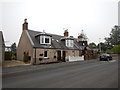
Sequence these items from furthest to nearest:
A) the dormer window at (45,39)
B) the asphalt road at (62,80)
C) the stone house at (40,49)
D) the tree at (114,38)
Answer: the tree at (114,38), the dormer window at (45,39), the stone house at (40,49), the asphalt road at (62,80)

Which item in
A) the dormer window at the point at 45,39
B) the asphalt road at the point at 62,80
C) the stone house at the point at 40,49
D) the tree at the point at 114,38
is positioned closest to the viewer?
the asphalt road at the point at 62,80

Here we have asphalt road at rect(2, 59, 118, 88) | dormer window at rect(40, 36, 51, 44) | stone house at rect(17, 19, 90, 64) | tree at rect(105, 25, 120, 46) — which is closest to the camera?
asphalt road at rect(2, 59, 118, 88)

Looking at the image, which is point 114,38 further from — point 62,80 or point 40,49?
point 62,80

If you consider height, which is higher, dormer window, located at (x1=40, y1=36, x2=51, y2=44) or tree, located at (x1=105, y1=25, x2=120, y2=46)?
tree, located at (x1=105, y1=25, x2=120, y2=46)

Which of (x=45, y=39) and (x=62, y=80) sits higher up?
(x=45, y=39)

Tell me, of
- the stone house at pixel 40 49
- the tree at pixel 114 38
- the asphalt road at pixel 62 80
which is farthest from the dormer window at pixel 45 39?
the tree at pixel 114 38

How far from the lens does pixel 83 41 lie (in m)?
40.4

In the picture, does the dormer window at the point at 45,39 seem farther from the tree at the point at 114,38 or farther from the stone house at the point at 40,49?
the tree at the point at 114,38

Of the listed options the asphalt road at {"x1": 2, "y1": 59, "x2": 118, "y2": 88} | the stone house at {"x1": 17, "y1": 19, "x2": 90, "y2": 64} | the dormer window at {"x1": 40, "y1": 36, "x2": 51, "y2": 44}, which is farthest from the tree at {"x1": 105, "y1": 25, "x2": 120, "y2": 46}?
the asphalt road at {"x1": 2, "y1": 59, "x2": 118, "y2": 88}

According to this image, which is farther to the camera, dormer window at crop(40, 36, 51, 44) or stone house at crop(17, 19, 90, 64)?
dormer window at crop(40, 36, 51, 44)

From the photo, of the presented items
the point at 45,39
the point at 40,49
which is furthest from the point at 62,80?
the point at 45,39

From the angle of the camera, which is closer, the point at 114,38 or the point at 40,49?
the point at 40,49

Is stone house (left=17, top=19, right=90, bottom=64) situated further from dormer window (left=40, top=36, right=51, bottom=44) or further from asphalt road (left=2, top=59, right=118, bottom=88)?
asphalt road (left=2, top=59, right=118, bottom=88)

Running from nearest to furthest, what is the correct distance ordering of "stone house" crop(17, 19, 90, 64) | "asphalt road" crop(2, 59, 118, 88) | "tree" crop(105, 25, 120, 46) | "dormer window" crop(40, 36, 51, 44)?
"asphalt road" crop(2, 59, 118, 88), "stone house" crop(17, 19, 90, 64), "dormer window" crop(40, 36, 51, 44), "tree" crop(105, 25, 120, 46)
